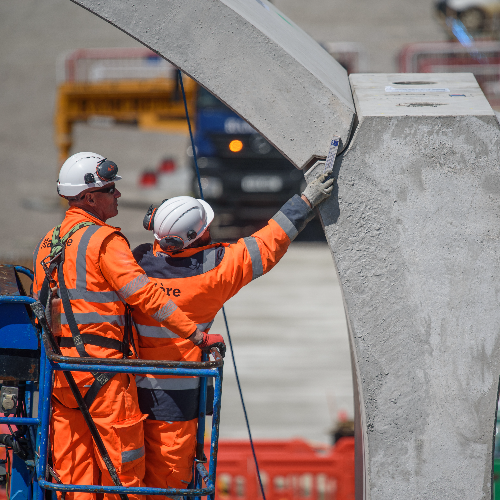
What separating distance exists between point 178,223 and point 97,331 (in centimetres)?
65

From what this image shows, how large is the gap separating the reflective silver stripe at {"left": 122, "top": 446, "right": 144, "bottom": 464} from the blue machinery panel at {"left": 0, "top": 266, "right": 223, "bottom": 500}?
0.63 ft

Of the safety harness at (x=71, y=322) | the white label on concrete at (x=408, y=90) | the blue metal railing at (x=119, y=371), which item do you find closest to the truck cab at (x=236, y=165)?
the white label on concrete at (x=408, y=90)

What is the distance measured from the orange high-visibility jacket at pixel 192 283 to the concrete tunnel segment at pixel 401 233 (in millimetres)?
303

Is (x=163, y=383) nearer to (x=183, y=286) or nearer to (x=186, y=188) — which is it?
(x=183, y=286)

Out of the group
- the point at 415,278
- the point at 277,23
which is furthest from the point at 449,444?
the point at 277,23

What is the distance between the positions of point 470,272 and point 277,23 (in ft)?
5.35

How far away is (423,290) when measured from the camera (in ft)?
10.7

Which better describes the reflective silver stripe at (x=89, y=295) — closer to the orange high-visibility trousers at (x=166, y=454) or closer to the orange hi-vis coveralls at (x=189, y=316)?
the orange hi-vis coveralls at (x=189, y=316)

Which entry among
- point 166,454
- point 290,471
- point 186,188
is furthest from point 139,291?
point 186,188

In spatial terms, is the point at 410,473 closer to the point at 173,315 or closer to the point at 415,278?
the point at 415,278

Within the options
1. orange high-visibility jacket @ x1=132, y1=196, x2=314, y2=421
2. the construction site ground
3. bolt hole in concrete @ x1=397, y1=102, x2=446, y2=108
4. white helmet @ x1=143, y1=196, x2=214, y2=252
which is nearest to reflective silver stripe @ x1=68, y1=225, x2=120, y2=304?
orange high-visibility jacket @ x1=132, y1=196, x2=314, y2=421

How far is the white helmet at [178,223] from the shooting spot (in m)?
3.43

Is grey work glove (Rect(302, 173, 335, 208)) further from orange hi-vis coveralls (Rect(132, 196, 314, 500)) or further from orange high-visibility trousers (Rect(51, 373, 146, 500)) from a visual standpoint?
orange high-visibility trousers (Rect(51, 373, 146, 500))

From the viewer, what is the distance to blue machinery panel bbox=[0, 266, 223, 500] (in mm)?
3115
